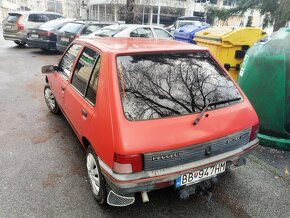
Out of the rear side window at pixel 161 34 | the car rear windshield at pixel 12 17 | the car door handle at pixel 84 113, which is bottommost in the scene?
the car door handle at pixel 84 113

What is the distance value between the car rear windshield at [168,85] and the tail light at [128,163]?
33 cm

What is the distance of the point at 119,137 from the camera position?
7.16 ft

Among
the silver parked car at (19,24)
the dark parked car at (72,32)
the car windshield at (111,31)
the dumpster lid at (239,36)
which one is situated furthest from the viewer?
the silver parked car at (19,24)

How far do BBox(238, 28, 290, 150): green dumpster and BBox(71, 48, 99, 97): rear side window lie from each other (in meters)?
2.52

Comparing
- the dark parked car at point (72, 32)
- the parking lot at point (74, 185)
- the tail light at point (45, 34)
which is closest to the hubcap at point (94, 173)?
the parking lot at point (74, 185)

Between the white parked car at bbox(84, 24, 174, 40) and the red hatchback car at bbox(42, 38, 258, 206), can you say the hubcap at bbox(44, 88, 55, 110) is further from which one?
the white parked car at bbox(84, 24, 174, 40)

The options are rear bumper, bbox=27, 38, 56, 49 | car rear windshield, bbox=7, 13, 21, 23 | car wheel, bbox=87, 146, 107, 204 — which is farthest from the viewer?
car rear windshield, bbox=7, 13, 21, 23

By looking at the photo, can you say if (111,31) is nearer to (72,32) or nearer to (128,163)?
(72,32)

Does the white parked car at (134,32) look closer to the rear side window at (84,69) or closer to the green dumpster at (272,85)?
the green dumpster at (272,85)

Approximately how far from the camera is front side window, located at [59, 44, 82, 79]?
12.4 ft

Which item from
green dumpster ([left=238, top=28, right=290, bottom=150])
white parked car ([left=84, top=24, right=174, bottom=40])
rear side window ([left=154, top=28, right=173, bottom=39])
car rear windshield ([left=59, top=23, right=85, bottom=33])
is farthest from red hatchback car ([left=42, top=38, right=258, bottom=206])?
car rear windshield ([left=59, top=23, right=85, bottom=33])

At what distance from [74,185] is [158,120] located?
1462mm

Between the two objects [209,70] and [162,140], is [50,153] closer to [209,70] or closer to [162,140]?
[162,140]

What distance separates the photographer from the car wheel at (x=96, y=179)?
2.63m
